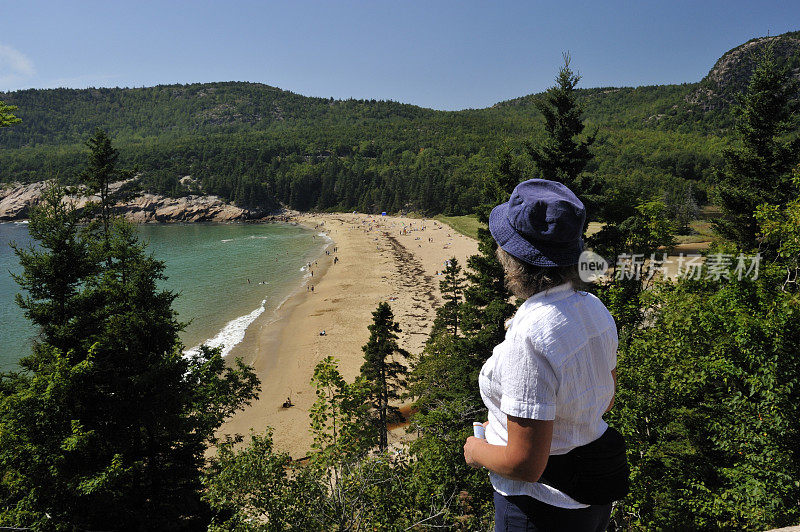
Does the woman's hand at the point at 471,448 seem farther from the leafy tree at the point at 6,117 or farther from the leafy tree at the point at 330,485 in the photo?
the leafy tree at the point at 6,117

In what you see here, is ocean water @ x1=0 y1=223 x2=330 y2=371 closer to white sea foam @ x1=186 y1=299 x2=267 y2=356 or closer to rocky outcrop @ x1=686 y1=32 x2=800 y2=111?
white sea foam @ x1=186 y1=299 x2=267 y2=356

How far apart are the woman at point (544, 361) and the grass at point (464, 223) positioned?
7490 centimetres

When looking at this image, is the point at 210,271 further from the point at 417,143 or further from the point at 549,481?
the point at 417,143

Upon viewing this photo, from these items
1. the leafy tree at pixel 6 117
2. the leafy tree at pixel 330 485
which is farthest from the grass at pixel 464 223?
the leafy tree at pixel 6 117

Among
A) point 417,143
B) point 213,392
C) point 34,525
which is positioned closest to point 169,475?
point 34,525

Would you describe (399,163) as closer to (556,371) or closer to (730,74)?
(730,74)

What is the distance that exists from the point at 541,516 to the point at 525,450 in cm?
53

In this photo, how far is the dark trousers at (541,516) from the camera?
181cm

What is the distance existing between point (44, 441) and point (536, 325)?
416 inches

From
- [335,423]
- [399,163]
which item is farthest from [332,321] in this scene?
[399,163]

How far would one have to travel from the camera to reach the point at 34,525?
24.4 ft

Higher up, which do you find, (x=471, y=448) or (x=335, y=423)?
(x=471, y=448)

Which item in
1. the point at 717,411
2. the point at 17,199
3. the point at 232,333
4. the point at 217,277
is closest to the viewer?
the point at 717,411

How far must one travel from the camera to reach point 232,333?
34.8 metres
